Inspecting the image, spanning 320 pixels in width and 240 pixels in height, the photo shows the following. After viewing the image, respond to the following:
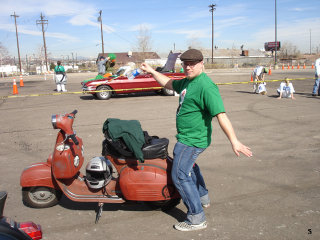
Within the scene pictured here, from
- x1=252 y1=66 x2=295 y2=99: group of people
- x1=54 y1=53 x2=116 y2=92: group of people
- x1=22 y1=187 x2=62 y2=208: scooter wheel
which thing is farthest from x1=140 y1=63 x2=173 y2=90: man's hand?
x1=54 y1=53 x2=116 y2=92: group of people

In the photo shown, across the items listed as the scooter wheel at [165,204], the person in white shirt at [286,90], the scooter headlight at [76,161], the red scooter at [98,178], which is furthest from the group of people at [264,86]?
the scooter headlight at [76,161]

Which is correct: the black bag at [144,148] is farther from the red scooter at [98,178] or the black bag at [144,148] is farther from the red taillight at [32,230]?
the red taillight at [32,230]

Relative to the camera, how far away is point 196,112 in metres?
3.15

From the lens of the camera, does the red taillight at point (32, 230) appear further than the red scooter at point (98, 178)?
No

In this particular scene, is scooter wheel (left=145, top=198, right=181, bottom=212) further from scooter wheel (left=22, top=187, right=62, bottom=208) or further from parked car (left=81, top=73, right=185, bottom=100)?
parked car (left=81, top=73, right=185, bottom=100)

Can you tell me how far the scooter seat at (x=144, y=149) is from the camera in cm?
339

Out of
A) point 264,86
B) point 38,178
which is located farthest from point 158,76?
point 264,86

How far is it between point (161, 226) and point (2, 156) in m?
4.08

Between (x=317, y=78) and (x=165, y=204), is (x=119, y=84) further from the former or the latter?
(x=165, y=204)

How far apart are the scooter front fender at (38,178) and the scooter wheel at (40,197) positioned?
117 mm

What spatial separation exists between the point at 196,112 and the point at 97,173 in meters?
1.40

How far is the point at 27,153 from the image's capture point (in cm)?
620

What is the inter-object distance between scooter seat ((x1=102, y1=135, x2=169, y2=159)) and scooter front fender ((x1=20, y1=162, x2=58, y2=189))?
82 centimetres

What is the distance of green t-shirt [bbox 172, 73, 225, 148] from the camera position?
304 centimetres
